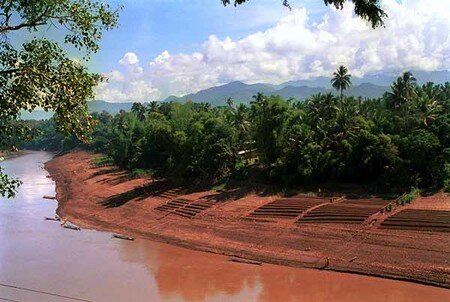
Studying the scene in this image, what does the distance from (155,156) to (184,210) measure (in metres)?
21.9

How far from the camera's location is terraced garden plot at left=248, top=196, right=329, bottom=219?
4275 cm


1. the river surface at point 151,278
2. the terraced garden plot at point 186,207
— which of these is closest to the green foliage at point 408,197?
the river surface at point 151,278

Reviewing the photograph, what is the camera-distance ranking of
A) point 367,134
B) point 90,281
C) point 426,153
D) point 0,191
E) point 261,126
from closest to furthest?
point 0,191
point 90,281
point 426,153
point 367,134
point 261,126

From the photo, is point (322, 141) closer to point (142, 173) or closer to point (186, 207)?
point (186, 207)

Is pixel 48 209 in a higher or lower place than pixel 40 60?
lower

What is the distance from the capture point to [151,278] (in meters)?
31.6

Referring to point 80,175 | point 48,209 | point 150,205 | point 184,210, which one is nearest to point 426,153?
point 184,210

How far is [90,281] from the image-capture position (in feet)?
99.2

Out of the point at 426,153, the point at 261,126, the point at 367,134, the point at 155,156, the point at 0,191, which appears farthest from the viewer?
the point at 155,156

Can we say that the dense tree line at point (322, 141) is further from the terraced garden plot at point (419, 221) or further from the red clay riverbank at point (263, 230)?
the terraced garden plot at point (419, 221)

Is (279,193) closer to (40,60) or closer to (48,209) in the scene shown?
(48,209)

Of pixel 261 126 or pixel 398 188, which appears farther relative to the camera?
pixel 261 126

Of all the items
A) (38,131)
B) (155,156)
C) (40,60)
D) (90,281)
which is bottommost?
(90,281)

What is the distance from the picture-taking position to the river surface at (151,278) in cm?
2748
